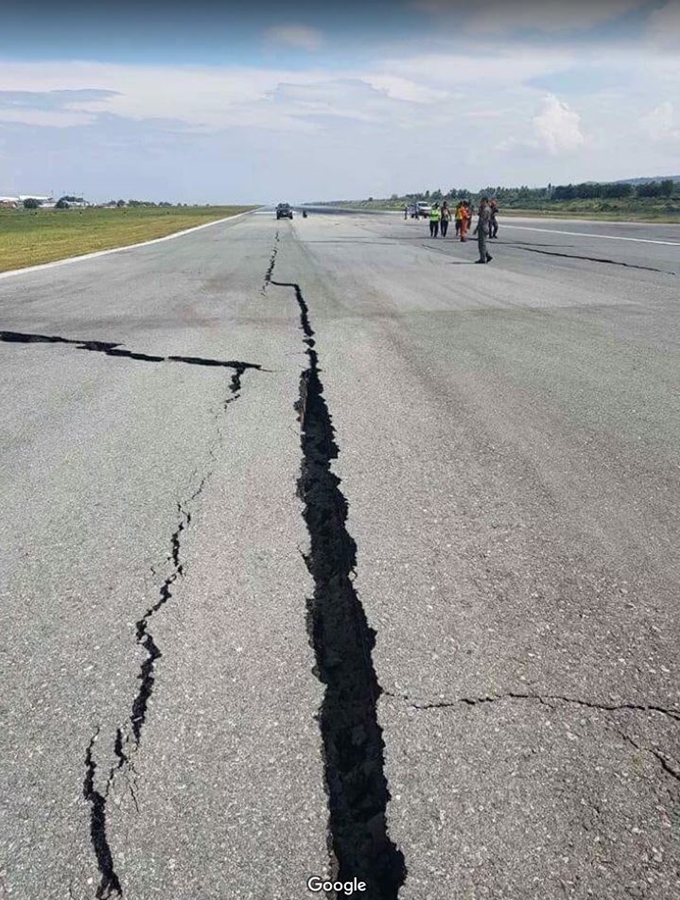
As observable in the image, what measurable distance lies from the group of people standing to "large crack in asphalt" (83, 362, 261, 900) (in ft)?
53.4

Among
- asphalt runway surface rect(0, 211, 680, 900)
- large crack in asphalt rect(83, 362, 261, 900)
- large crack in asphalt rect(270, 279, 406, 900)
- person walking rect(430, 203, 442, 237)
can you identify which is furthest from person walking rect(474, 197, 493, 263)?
person walking rect(430, 203, 442, 237)

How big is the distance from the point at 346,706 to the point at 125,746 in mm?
727

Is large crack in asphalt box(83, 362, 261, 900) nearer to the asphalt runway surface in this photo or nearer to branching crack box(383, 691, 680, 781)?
the asphalt runway surface

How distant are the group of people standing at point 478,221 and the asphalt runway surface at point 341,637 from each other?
12.8 meters

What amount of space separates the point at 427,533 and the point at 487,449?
4.44 ft

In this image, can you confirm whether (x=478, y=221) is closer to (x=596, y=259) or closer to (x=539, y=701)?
(x=596, y=259)

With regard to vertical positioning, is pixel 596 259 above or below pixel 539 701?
above

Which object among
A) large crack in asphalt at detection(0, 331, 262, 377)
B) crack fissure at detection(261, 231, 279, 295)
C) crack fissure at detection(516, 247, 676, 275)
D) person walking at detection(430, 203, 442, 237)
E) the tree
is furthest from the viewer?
the tree

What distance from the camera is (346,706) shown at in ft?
7.68

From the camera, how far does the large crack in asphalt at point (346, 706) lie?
1816mm

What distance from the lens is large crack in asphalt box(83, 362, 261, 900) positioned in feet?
5.80

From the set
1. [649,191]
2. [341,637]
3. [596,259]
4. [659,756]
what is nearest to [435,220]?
[596,259]

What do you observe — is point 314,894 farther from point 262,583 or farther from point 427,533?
point 427,533

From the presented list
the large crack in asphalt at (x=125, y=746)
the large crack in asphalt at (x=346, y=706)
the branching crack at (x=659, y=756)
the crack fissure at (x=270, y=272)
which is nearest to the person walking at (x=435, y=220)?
the crack fissure at (x=270, y=272)
